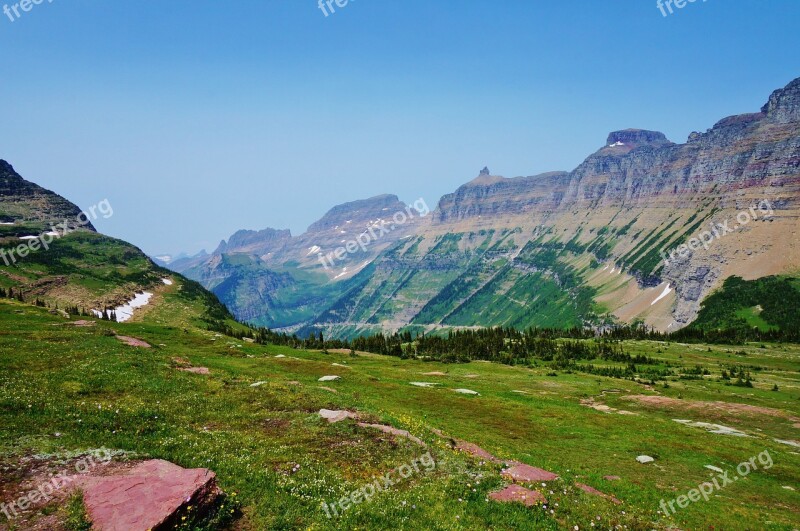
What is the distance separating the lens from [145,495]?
15.9 meters

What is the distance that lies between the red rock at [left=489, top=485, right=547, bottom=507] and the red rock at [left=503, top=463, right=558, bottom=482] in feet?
5.03

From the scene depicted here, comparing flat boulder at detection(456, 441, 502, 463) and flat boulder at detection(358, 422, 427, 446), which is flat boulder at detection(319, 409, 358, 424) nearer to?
flat boulder at detection(358, 422, 427, 446)

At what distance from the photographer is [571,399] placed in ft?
214

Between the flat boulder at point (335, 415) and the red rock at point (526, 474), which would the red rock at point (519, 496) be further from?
the flat boulder at point (335, 415)

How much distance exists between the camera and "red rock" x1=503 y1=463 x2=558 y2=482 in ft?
75.3

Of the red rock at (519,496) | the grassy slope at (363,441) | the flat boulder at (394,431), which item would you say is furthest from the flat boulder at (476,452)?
the red rock at (519,496)

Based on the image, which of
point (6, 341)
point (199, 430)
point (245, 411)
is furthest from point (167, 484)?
point (6, 341)

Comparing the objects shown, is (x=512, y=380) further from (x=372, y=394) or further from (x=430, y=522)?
(x=430, y=522)

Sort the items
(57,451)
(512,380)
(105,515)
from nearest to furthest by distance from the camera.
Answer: (105,515), (57,451), (512,380)

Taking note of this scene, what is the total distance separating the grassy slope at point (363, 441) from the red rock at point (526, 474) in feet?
3.10

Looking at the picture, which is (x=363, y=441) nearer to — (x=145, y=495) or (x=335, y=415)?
(x=335, y=415)

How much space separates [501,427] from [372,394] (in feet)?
49.7

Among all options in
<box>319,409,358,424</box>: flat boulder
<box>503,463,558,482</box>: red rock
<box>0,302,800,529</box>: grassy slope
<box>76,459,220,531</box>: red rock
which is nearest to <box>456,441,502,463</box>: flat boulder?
<box>503,463,558,482</box>: red rock

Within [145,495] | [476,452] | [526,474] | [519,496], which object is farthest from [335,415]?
[145,495]
